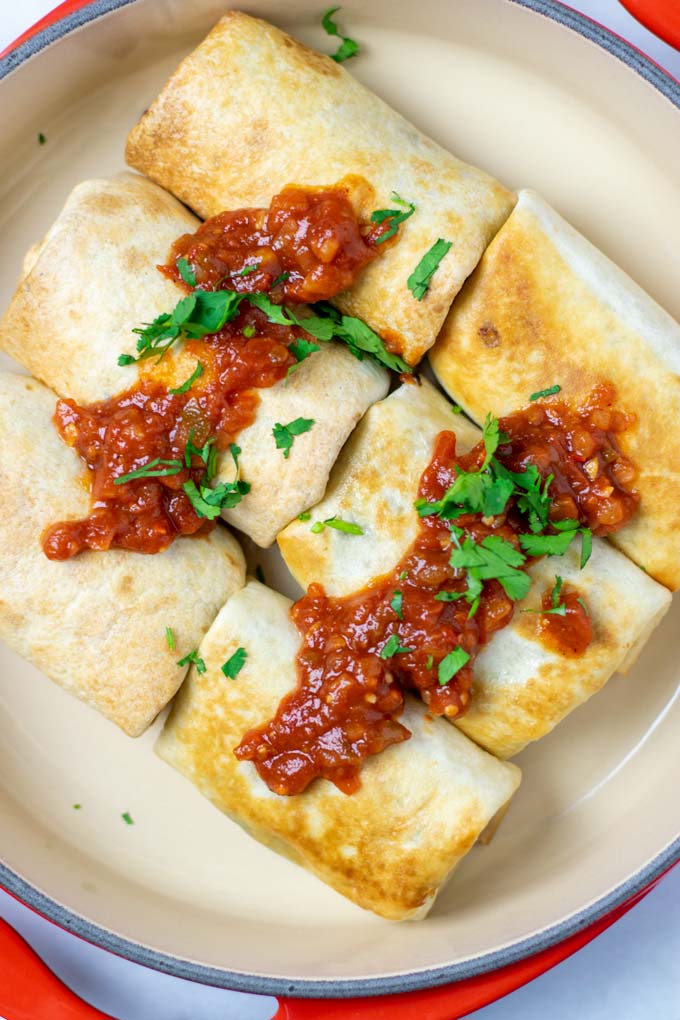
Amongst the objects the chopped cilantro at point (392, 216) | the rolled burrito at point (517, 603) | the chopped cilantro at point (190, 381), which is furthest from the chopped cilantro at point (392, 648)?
the chopped cilantro at point (392, 216)

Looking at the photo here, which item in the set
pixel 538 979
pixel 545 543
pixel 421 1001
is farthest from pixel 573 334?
pixel 538 979

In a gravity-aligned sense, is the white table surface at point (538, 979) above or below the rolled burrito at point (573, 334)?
below

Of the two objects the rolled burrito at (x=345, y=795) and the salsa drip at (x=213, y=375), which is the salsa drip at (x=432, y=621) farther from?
the salsa drip at (x=213, y=375)

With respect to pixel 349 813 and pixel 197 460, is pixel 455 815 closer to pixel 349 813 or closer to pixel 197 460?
pixel 349 813

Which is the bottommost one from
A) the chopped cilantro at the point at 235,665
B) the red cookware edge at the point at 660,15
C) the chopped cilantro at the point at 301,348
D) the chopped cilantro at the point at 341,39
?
the chopped cilantro at the point at 235,665

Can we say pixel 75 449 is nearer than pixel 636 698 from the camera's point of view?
Yes

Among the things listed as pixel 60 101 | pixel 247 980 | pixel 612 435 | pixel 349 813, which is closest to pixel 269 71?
pixel 60 101
